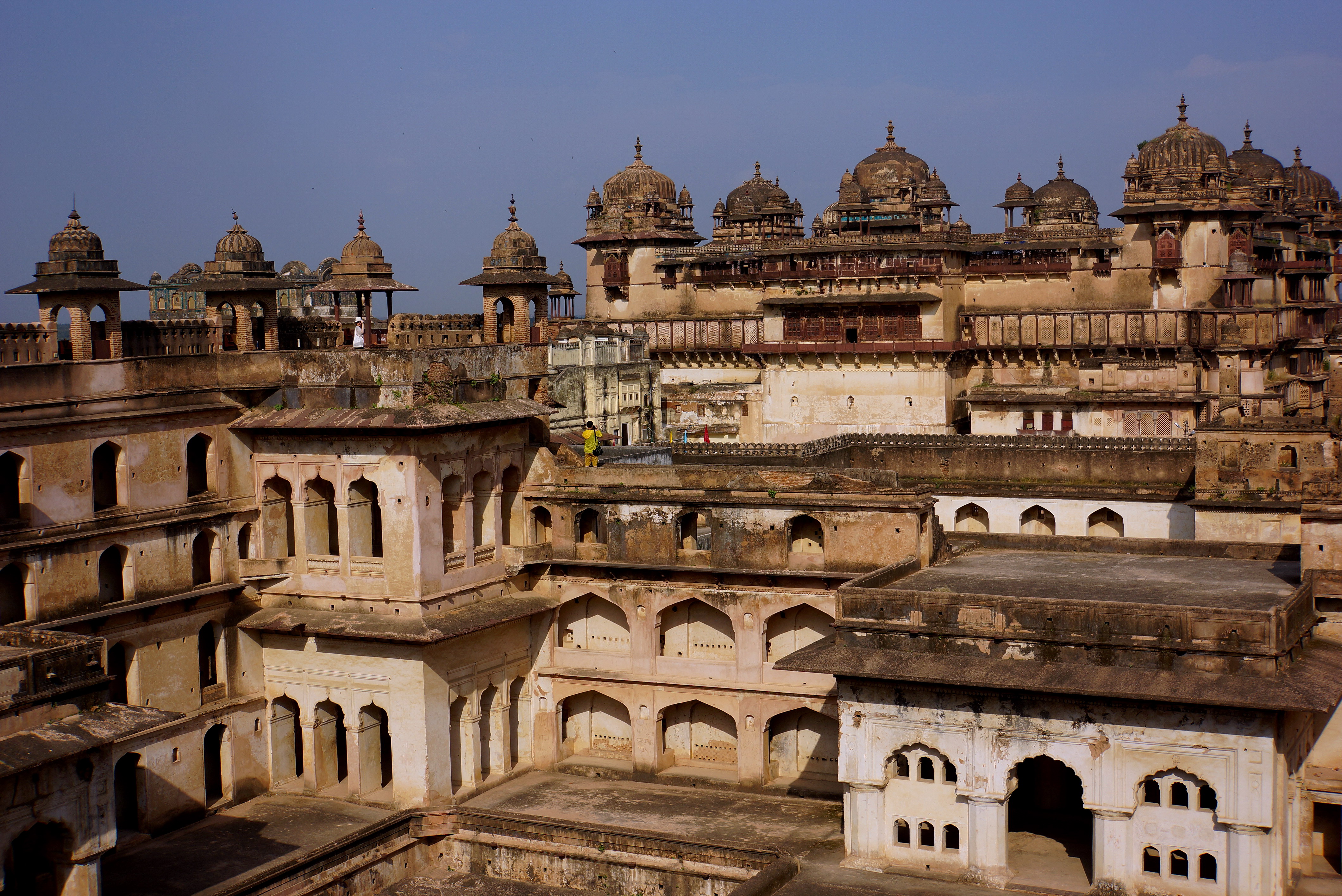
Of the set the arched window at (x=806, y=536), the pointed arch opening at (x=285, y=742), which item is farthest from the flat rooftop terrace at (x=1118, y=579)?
the pointed arch opening at (x=285, y=742)

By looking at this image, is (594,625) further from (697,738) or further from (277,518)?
(277,518)

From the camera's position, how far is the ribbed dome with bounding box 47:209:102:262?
25125 millimetres

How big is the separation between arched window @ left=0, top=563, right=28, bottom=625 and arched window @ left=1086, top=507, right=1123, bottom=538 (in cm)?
2406

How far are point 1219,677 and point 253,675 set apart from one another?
16890 mm

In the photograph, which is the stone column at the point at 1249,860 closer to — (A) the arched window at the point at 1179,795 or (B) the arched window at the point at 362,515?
(A) the arched window at the point at 1179,795

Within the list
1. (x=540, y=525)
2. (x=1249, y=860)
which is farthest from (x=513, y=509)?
(x=1249, y=860)

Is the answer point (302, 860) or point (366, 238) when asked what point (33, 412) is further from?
point (366, 238)

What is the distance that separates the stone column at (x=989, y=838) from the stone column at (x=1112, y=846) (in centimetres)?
130

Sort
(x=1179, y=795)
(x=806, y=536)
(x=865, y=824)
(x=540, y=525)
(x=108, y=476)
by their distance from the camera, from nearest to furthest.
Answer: (x=1179, y=795), (x=865, y=824), (x=108, y=476), (x=806, y=536), (x=540, y=525)

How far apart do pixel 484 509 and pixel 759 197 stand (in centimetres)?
4598

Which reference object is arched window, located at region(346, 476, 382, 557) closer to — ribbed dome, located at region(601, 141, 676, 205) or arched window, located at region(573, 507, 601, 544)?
arched window, located at region(573, 507, 601, 544)

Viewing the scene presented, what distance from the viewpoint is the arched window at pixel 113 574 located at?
24.8m

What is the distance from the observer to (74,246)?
25219mm

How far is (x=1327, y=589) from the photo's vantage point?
23.0 metres
